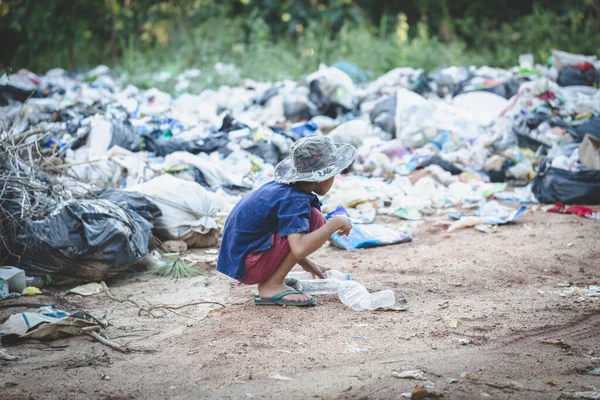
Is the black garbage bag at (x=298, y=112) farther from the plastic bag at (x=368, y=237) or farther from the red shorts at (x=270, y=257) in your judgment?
the red shorts at (x=270, y=257)

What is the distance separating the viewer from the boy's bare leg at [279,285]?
3068mm

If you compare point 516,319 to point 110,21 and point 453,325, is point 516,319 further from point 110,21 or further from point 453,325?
point 110,21

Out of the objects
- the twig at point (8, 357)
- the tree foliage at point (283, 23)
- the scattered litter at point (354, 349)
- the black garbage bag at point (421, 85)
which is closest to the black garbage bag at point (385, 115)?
the black garbage bag at point (421, 85)

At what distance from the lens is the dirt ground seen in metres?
2.18

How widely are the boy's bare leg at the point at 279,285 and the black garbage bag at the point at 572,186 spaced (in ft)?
10.9

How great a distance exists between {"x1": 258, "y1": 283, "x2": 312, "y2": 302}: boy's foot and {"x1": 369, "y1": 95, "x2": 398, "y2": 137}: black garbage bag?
4597mm

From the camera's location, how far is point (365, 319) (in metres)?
2.90

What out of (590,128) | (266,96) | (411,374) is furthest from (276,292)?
(266,96)

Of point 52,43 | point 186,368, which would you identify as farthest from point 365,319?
point 52,43

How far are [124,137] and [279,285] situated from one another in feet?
12.3

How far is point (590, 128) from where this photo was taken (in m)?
6.24

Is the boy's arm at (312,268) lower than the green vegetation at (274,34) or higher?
lower

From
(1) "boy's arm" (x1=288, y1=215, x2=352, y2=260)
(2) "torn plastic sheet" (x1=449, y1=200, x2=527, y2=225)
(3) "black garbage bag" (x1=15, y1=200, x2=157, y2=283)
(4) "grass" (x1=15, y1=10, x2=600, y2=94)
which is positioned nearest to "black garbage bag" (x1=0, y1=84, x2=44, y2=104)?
(4) "grass" (x1=15, y1=10, x2=600, y2=94)

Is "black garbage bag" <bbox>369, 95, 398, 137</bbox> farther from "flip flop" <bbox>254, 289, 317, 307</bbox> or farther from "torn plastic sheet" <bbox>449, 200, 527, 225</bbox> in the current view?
"flip flop" <bbox>254, 289, 317, 307</bbox>
